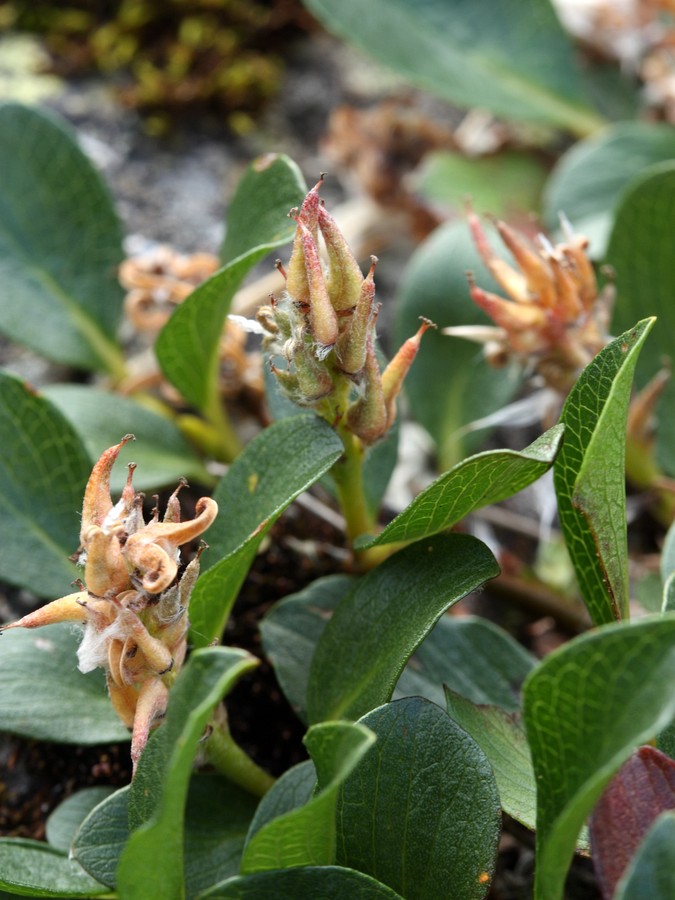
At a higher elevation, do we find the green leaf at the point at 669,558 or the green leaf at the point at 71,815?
the green leaf at the point at 669,558

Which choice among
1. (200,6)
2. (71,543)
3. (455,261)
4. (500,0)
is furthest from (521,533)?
(200,6)

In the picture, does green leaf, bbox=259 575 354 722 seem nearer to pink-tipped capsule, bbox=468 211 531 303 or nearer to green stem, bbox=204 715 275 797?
green stem, bbox=204 715 275 797

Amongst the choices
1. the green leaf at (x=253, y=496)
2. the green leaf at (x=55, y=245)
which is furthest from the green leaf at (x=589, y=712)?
the green leaf at (x=55, y=245)

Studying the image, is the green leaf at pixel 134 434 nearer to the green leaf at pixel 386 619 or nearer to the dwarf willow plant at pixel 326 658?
the dwarf willow plant at pixel 326 658

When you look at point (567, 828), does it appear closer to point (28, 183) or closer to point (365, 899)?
point (365, 899)

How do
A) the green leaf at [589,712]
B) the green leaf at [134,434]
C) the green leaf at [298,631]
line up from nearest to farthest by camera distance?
1. the green leaf at [589,712]
2. the green leaf at [298,631]
3. the green leaf at [134,434]

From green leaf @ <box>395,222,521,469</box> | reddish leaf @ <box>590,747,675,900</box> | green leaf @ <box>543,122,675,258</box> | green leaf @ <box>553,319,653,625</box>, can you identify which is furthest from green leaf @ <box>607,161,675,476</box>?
reddish leaf @ <box>590,747,675,900</box>

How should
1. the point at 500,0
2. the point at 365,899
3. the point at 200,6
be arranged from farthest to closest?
the point at 200,6, the point at 500,0, the point at 365,899
